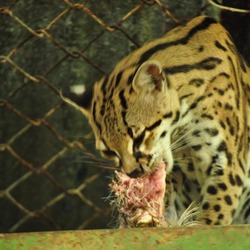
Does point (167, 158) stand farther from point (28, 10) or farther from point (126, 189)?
point (28, 10)

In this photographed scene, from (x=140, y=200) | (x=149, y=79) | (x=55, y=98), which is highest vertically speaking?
(x=149, y=79)

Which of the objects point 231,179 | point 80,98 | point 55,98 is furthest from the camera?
point 55,98

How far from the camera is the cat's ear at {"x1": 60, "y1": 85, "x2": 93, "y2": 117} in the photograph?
2508 millimetres

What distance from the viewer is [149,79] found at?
2.38 metres

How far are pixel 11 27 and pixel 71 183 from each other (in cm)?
53

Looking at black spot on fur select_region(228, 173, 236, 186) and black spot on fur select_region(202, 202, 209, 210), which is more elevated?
black spot on fur select_region(228, 173, 236, 186)

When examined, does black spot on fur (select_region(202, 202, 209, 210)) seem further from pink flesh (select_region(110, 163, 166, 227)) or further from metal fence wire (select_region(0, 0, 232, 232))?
metal fence wire (select_region(0, 0, 232, 232))

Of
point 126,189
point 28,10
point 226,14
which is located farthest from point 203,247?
point 28,10

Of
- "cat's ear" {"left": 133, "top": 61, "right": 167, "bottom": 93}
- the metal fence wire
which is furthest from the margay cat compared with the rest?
the metal fence wire

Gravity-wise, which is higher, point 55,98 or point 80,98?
point 80,98

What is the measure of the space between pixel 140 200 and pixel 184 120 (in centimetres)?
38

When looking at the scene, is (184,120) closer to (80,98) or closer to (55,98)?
(80,98)

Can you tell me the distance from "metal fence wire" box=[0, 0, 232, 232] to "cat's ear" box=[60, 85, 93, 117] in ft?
0.97

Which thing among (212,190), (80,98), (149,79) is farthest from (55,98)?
(212,190)
